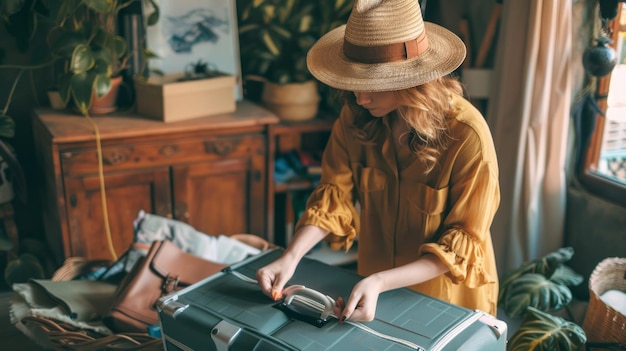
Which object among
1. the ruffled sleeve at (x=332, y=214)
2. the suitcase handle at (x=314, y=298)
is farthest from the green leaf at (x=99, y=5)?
the suitcase handle at (x=314, y=298)

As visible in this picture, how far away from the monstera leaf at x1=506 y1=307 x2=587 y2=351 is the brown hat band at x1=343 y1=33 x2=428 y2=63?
2.57ft

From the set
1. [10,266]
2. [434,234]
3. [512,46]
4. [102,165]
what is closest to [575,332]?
[434,234]

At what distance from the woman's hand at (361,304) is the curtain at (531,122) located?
3.74 feet

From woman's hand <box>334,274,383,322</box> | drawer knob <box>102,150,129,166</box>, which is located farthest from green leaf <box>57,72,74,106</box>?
woman's hand <box>334,274,383,322</box>

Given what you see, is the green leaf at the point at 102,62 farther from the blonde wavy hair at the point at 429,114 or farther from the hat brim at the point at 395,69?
the blonde wavy hair at the point at 429,114

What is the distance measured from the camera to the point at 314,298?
117 cm

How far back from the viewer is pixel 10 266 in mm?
2330

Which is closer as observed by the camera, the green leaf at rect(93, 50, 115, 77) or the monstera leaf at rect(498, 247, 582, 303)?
the monstera leaf at rect(498, 247, 582, 303)

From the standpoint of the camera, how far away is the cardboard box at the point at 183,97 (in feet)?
7.29

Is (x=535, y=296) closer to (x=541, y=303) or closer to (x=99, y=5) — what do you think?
(x=541, y=303)

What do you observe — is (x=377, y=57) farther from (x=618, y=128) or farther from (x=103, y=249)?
(x=103, y=249)

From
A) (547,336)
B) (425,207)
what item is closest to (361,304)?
(425,207)

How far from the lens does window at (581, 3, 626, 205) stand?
6.58 feet

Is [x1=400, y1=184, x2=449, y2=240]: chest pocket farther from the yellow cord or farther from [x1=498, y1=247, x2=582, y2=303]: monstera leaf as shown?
the yellow cord
